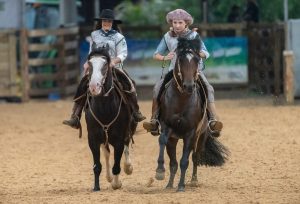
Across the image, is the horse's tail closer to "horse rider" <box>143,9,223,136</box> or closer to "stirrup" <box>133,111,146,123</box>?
"horse rider" <box>143,9,223,136</box>

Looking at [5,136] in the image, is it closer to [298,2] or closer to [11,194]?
[11,194]

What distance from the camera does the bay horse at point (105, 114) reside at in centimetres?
1284

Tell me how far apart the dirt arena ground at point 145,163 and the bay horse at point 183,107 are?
47cm

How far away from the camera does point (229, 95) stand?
2644cm

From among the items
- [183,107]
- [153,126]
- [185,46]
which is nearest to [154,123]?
[153,126]

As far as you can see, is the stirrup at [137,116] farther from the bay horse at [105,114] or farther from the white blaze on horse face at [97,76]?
the white blaze on horse face at [97,76]

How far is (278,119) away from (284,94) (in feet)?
10.3

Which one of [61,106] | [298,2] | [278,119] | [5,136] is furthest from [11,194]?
[298,2]

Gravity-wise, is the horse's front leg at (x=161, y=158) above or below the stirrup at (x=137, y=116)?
below

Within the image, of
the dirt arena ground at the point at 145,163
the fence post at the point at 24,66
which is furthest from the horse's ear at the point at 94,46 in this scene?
the fence post at the point at 24,66

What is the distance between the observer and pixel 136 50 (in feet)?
89.0

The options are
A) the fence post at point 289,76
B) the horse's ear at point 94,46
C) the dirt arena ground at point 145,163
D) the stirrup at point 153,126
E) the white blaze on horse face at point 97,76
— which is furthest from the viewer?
the fence post at point 289,76

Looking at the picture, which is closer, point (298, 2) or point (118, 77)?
point (118, 77)

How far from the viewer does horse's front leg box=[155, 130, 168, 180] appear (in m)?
12.8
